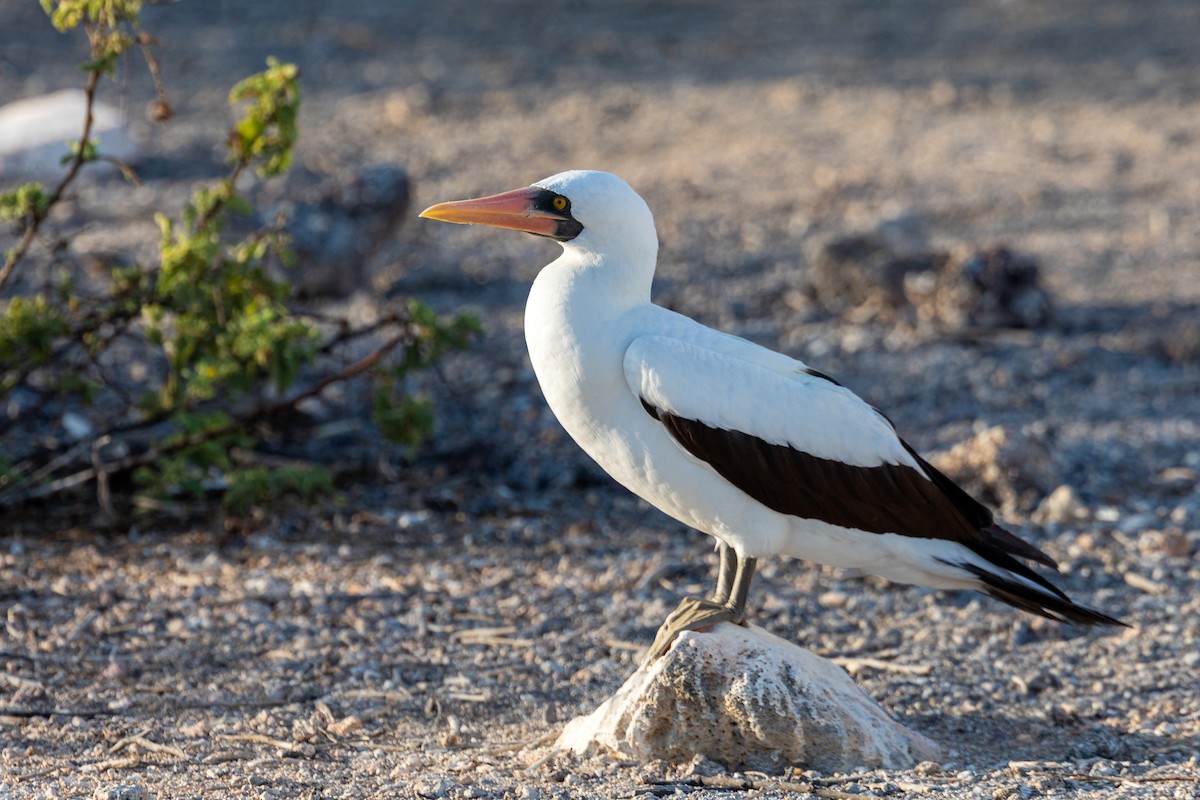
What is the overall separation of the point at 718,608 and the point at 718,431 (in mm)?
567

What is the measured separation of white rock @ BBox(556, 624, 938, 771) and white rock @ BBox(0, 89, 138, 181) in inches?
248

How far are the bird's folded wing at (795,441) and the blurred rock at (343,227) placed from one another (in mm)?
3951

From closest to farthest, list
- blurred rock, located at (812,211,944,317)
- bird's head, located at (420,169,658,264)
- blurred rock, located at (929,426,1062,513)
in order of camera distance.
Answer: bird's head, located at (420,169,658,264) → blurred rock, located at (929,426,1062,513) → blurred rock, located at (812,211,944,317)

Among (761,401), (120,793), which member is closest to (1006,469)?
(761,401)

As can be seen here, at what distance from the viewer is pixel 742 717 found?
3.63m

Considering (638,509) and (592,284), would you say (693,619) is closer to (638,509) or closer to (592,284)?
(592,284)

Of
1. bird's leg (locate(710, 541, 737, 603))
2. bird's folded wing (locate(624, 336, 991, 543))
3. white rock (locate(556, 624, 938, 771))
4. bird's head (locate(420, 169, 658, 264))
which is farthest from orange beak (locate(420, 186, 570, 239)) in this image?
white rock (locate(556, 624, 938, 771))

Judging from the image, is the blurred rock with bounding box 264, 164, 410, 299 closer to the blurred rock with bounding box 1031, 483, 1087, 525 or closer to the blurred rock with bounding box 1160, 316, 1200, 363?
the blurred rock with bounding box 1031, 483, 1087, 525

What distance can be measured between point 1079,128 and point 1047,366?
4.90m

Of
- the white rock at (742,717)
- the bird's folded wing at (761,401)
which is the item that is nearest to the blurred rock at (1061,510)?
the bird's folded wing at (761,401)

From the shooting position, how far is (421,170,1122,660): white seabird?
3.67 metres

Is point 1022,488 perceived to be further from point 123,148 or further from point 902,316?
point 123,148

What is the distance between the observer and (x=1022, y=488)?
5.64m

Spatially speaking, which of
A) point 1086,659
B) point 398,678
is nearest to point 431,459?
point 398,678
